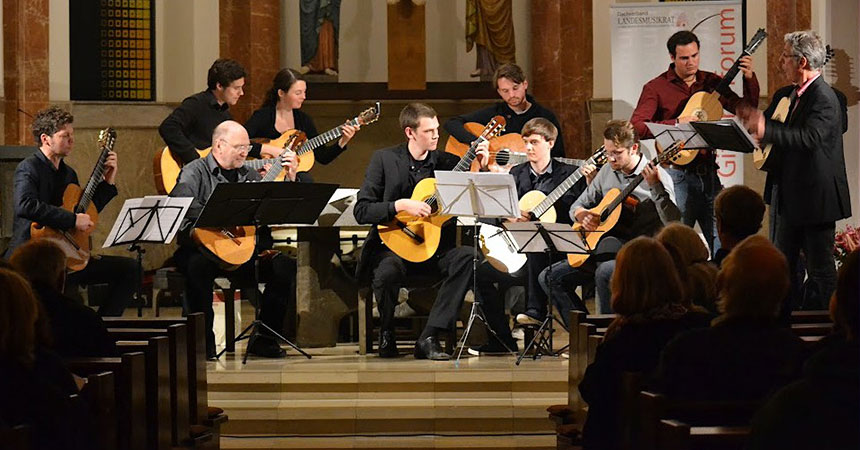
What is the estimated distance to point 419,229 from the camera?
7785 millimetres

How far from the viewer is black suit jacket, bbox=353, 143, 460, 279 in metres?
7.77

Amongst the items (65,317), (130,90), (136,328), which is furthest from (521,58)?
(65,317)

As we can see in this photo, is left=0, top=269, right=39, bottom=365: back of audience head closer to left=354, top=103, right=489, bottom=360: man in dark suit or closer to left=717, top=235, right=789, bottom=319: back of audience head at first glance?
left=717, top=235, right=789, bottom=319: back of audience head

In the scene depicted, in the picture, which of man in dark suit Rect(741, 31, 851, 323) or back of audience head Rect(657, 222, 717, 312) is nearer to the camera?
back of audience head Rect(657, 222, 717, 312)

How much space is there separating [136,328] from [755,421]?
3439mm

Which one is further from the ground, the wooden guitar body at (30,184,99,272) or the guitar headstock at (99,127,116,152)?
the guitar headstock at (99,127,116,152)

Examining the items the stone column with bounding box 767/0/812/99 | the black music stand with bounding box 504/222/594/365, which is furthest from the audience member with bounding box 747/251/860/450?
the stone column with bounding box 767/0/812/99

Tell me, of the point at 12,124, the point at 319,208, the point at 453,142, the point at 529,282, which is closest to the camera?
the point at 319,208

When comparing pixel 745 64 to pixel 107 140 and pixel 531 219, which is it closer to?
pixel 531 219

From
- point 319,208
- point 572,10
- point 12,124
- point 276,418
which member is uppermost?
point 572,10

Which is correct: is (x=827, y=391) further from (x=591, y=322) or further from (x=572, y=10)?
(x=572, y=10)

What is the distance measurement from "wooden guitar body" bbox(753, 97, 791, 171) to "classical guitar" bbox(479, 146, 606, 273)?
3.05ft

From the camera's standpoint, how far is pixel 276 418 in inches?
269

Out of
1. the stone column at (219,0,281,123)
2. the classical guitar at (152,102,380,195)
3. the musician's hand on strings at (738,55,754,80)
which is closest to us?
the musician's hand on strings at (738,55,754,80)
